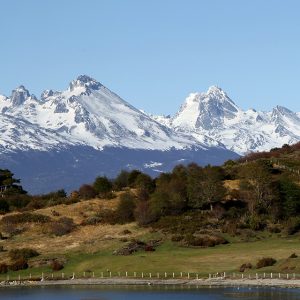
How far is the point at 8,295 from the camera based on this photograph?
117250mm

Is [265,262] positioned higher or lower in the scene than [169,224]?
lower

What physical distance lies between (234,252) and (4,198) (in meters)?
64.6

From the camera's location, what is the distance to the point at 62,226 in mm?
157375

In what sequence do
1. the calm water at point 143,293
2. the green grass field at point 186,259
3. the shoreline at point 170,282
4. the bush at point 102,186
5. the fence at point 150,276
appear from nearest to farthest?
1. the calm water at point 143,293
2. the shoreline at point 170,282
3. the fence at point 150,276
4. the green grass field at point 186,259
5. the bush at point 102,186

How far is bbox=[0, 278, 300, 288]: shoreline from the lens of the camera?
11581 centimetres

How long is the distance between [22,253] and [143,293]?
35.6 meters

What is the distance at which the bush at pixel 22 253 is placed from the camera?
142m

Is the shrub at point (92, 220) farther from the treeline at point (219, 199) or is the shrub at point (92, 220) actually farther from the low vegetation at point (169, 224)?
the low vegetation at point (169, 224)

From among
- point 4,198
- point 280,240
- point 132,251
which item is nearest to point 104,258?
point 132,251

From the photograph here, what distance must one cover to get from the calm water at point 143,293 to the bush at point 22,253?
60.7 ft

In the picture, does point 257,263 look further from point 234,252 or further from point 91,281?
point 91,281

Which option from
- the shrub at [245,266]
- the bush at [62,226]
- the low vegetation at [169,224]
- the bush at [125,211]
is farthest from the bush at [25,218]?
the shrub at [245,266]

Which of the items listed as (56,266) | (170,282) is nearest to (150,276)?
(170,282)

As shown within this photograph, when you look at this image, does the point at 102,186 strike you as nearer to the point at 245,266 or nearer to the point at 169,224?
the point at 169,224
